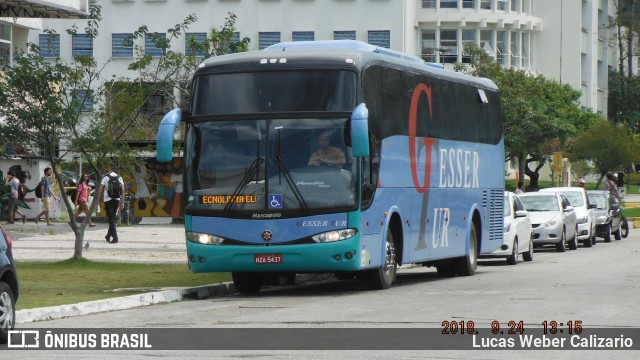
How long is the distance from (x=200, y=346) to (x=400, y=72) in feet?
33.5

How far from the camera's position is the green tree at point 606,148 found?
7331 cm

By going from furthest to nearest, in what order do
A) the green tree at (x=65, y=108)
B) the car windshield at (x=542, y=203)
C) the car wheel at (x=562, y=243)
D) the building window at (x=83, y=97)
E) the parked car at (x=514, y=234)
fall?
the car windshield at (x=542, y=203)
the car wheel at (x=562, y=243)
the parked car at (x=514, y=234)
the building window at (x=83, y=97)
the green tree at (x=65, y=108)

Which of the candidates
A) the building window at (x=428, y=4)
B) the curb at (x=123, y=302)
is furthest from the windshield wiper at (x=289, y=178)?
the building window at (x=428, y=4)

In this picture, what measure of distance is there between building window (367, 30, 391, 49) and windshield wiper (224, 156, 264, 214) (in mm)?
66523

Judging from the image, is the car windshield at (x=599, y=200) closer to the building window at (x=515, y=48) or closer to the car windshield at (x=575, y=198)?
the car windshield at (x=575, y=198)

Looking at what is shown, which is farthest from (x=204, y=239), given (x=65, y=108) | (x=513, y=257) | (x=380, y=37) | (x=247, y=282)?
(x=380, y=37)

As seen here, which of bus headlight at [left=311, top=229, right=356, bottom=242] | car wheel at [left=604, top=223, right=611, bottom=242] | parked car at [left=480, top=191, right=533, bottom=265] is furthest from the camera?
car wheel at [left=604, top=223, right=611, bottom=242]

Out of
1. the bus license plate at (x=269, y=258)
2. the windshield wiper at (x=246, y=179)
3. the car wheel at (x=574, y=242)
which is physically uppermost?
the windshield wiper at (x=246, y=179)

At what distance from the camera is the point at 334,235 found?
19656mm

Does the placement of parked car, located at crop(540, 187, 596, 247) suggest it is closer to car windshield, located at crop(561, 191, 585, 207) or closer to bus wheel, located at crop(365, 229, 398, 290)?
car windshield, located at crop(561, 191, 585, 207)

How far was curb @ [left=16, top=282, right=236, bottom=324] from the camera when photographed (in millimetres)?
16156

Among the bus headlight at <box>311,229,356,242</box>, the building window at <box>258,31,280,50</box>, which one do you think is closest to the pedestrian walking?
the bus headlight at <box>311,229,356,242</box>

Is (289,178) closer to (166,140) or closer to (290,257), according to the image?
(290,257)

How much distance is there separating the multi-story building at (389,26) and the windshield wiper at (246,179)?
6285 cm
